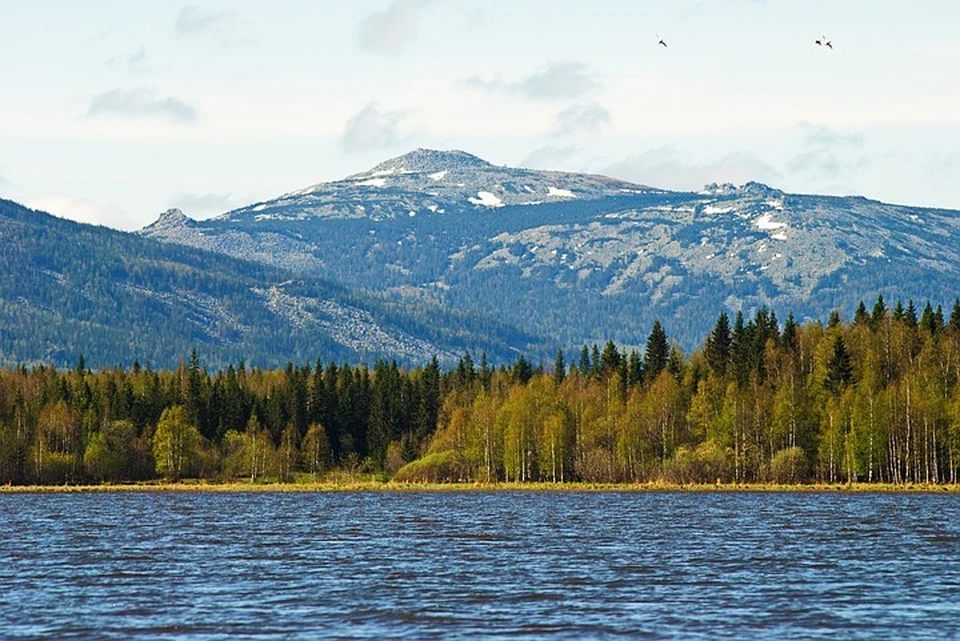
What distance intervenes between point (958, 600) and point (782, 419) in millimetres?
111853

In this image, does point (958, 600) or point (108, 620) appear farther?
point (958, 600)

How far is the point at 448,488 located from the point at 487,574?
111 metres

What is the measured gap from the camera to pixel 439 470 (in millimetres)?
Answer: 195000

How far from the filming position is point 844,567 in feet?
252

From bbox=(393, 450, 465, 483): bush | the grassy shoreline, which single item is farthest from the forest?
the grassy shoreline

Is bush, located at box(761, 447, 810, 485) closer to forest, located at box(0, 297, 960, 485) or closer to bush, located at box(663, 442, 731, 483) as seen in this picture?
forest, located at box(0, 297, 960, 485)

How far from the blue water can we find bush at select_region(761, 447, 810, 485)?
44.5 meters

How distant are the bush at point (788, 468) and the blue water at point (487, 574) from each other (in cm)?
4447

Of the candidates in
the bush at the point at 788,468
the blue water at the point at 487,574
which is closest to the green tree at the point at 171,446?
the blue water at the point at 487,574

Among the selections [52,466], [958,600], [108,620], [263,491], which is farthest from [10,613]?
[52,466]

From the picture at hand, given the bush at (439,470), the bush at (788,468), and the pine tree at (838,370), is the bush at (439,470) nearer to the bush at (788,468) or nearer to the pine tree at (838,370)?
the bush at (788,468)

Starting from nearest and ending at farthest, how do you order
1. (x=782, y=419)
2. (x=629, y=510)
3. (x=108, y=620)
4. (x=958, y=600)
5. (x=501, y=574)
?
(x=108, y=620), (x=958, y=600), (x=501, y=574), (x=629, y=510), (x=782, y=419)

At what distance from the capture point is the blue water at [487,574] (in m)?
57.4

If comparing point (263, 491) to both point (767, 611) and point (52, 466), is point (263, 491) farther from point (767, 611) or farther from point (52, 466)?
point (767, 611)
